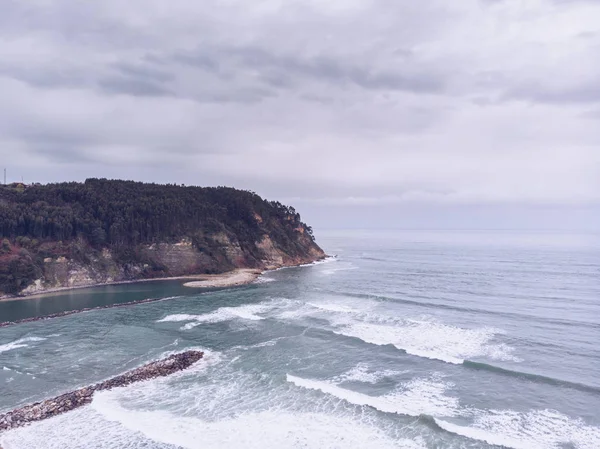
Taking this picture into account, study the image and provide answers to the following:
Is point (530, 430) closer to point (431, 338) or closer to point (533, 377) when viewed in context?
point (533, 377)

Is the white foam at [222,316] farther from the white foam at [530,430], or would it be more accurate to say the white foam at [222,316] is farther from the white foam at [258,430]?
the white foam at [530,430]

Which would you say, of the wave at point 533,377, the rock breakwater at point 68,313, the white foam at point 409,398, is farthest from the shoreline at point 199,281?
the wave at point 533,377

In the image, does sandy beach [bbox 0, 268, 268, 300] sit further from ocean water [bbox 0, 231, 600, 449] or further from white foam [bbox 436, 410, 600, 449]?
white foam [bbox 436, 410, 600, 449]

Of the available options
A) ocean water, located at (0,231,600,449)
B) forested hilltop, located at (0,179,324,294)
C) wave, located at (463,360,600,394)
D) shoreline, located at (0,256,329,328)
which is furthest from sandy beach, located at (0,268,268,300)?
wave, located at (463,360,600,394)

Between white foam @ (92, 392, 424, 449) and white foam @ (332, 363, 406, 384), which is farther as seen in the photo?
white foam @ (332, 363, 406, 384)

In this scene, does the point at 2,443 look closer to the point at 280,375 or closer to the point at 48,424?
the point at 48,424

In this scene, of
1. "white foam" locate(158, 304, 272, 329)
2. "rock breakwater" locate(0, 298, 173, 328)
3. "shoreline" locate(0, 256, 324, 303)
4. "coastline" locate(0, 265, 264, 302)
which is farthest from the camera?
"shoreline" locate(0, 256, 324, 303)
